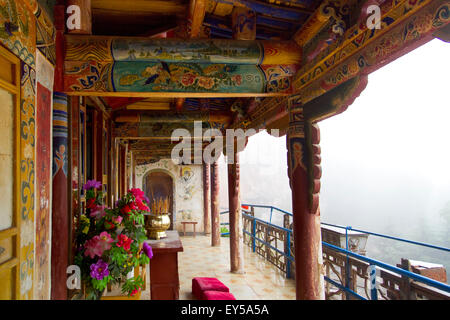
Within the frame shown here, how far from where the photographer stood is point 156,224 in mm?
4312

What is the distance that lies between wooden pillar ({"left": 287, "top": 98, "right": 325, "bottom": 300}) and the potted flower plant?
1615 mm

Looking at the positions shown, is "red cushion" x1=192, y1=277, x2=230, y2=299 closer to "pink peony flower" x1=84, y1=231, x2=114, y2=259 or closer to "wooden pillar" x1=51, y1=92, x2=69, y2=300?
"pink peony flower" x1=84, y1=231, x2=114, y2=259

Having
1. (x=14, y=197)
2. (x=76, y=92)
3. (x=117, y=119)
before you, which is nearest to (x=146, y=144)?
(x=117, y=119)

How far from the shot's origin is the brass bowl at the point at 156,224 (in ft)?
14.1

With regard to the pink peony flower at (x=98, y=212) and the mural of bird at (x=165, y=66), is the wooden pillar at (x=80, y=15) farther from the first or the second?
the pink peony flower at (x=98, y=212)

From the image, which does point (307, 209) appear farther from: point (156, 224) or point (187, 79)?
point (156, 224)

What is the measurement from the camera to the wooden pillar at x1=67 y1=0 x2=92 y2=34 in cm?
258

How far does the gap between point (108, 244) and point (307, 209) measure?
192cm

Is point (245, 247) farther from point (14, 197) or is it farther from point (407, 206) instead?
point (407, 206)

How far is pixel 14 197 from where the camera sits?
1798 millimetres

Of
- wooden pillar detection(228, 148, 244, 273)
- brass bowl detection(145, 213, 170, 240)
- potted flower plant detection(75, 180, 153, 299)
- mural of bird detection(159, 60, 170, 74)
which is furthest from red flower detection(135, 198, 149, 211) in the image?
wooden pillar detection(228, 148, 244, 273)

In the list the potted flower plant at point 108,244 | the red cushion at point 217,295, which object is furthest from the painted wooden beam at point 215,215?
the potted flower plant at point 108,244
